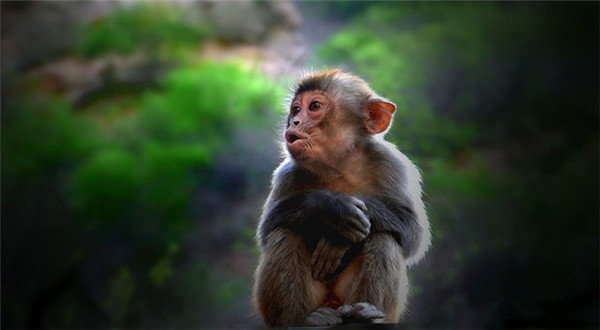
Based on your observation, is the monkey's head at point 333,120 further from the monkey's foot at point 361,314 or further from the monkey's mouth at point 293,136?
the monkey's foot at point 361,314

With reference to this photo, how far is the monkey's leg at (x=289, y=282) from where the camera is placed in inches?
111

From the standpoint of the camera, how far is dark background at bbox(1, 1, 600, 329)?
21.9 feet

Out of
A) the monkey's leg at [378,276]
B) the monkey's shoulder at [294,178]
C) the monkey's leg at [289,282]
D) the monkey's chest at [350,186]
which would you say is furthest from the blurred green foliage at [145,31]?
the monkey's leg at [378,276]

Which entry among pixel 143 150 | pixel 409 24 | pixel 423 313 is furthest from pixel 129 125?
pixel 423 313

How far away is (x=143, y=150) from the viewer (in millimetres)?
7266

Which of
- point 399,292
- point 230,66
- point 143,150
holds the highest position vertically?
point 230,66

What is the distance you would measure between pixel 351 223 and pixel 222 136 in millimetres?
4578

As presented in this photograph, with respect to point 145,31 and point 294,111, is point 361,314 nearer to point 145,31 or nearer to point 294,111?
point 294,111

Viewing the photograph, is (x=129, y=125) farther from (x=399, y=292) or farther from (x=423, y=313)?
(x=399, y=292)

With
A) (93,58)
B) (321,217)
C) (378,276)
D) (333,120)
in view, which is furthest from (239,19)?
(378,276)

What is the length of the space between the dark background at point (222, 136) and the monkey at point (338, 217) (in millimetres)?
3352

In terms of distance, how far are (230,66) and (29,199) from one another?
266 centimetres

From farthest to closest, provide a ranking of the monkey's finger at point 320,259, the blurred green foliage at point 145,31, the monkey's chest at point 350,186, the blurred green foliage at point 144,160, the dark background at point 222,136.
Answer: the blurred green foliage at point 145,31 → the blurred green foliage at point 144,160 → the dark background at point 222,136 → the monkey's chest at point 350,186 → the monkey's finger at point 320,259

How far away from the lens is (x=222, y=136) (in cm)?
716
